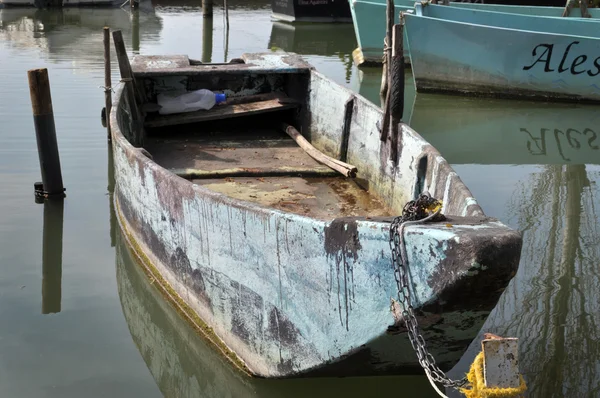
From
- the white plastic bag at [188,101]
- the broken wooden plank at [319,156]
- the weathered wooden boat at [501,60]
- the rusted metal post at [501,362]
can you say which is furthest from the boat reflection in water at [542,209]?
the white plastic bag at [188,101]

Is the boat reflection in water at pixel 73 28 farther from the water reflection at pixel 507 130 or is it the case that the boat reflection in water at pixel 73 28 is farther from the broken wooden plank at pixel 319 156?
the broken wooden plank at pixel 319 156

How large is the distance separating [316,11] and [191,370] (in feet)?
60.0

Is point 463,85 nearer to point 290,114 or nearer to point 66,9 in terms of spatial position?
point 290,114

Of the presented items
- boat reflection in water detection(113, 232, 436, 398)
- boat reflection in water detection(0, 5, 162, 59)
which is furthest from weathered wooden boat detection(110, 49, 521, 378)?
boat reflection in water detection(0, 5, 162, 59)

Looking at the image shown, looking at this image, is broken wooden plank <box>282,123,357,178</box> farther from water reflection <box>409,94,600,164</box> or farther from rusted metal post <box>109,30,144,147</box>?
water reflection <box>409,94,600,164</box>

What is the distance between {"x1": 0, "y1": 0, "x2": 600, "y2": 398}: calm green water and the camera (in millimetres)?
4379

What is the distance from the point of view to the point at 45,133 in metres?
6.96

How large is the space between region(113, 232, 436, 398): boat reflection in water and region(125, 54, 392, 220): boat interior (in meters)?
1.11

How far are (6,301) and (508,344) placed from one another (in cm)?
379

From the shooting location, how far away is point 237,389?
428 centimetres

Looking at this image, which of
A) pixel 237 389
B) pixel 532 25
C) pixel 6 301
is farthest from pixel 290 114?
pixel 532 25

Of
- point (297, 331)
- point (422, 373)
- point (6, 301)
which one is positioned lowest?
point (6, 301)

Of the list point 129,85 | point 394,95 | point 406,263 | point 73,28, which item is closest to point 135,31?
point 73,28

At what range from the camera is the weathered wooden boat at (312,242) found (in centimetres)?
320
